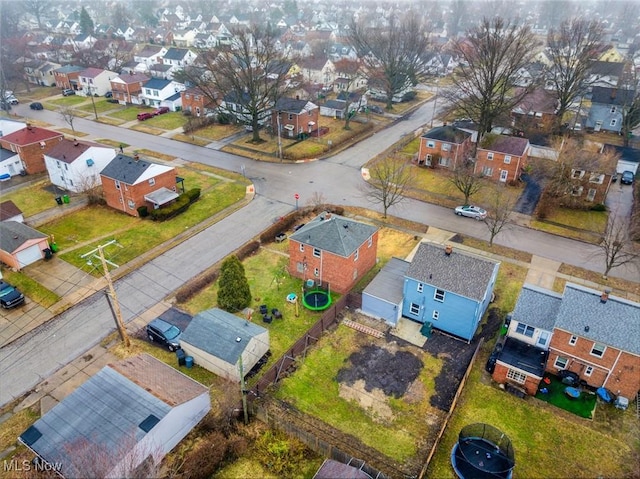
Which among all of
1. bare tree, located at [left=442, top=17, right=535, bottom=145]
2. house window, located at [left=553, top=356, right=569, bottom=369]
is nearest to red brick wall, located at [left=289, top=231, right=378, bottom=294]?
house window, located at [left=553, top=356, right=569, bottom=369]

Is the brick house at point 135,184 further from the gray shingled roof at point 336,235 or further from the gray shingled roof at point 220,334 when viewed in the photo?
the gray shingled roof at point 220,334

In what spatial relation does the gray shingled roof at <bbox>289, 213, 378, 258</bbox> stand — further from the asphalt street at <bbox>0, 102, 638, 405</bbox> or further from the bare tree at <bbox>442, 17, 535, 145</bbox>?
the bare tree at <bbox>442, 17, 535, 145</bbox>

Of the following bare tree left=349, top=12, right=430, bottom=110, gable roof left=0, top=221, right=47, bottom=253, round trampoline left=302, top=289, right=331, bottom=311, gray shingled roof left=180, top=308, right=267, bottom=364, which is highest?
bare tree left=349, top=12, right=430, bottom=110

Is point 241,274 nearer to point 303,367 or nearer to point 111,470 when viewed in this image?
point 303,367

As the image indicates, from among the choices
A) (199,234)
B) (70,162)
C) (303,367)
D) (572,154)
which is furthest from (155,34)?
(303,367)

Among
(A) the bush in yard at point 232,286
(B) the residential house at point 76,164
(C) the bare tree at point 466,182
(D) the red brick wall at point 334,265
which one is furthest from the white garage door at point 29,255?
(C) the bare tree at point 466,182

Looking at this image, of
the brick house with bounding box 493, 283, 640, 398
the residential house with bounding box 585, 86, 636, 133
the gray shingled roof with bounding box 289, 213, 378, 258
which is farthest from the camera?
the residential house with bounding box 585, 86, 636, 133
